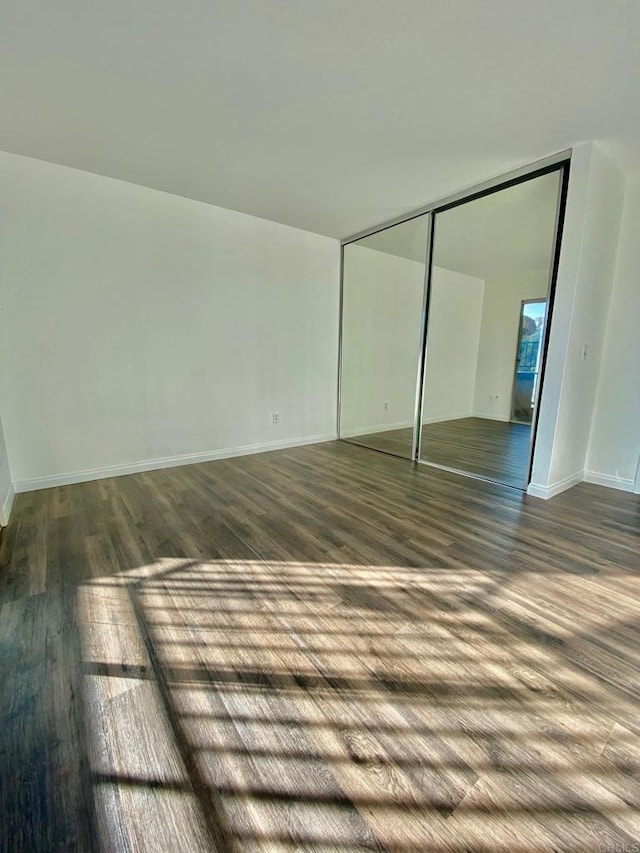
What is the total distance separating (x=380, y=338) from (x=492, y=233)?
5.92ft

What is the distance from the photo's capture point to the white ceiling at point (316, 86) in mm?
1543

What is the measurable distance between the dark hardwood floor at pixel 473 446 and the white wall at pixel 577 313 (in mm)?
313

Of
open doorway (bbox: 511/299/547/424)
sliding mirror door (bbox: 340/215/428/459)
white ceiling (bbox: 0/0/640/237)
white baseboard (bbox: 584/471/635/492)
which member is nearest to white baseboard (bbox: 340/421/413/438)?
sliding mirror door (bbox: 340/215/428/459)

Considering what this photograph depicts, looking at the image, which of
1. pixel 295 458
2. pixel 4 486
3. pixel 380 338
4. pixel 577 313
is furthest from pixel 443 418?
pixel 4 486

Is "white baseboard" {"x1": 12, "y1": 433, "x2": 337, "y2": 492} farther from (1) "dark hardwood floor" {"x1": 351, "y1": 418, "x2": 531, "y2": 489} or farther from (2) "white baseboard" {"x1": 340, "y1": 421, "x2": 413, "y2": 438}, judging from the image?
(1) "dark hardwood floor" {"x1": 351, "y1": 418, "x2": 531, "y2": 489}

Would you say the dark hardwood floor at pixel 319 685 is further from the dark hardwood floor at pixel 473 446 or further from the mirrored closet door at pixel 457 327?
the mirrored closet door at pixel 457 327

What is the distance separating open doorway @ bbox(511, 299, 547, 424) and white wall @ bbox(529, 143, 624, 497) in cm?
315

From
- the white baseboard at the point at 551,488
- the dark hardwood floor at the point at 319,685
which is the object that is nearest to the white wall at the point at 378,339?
the white baseboard at the point at 551,488

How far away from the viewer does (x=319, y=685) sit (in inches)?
48.2

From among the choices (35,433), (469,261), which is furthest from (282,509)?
(469,261)

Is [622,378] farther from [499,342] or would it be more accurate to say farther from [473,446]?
[499,342]

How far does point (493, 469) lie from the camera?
3.58m

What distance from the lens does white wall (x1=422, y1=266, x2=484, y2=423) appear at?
5.88 meters

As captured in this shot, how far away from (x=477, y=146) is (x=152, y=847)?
3633mm
